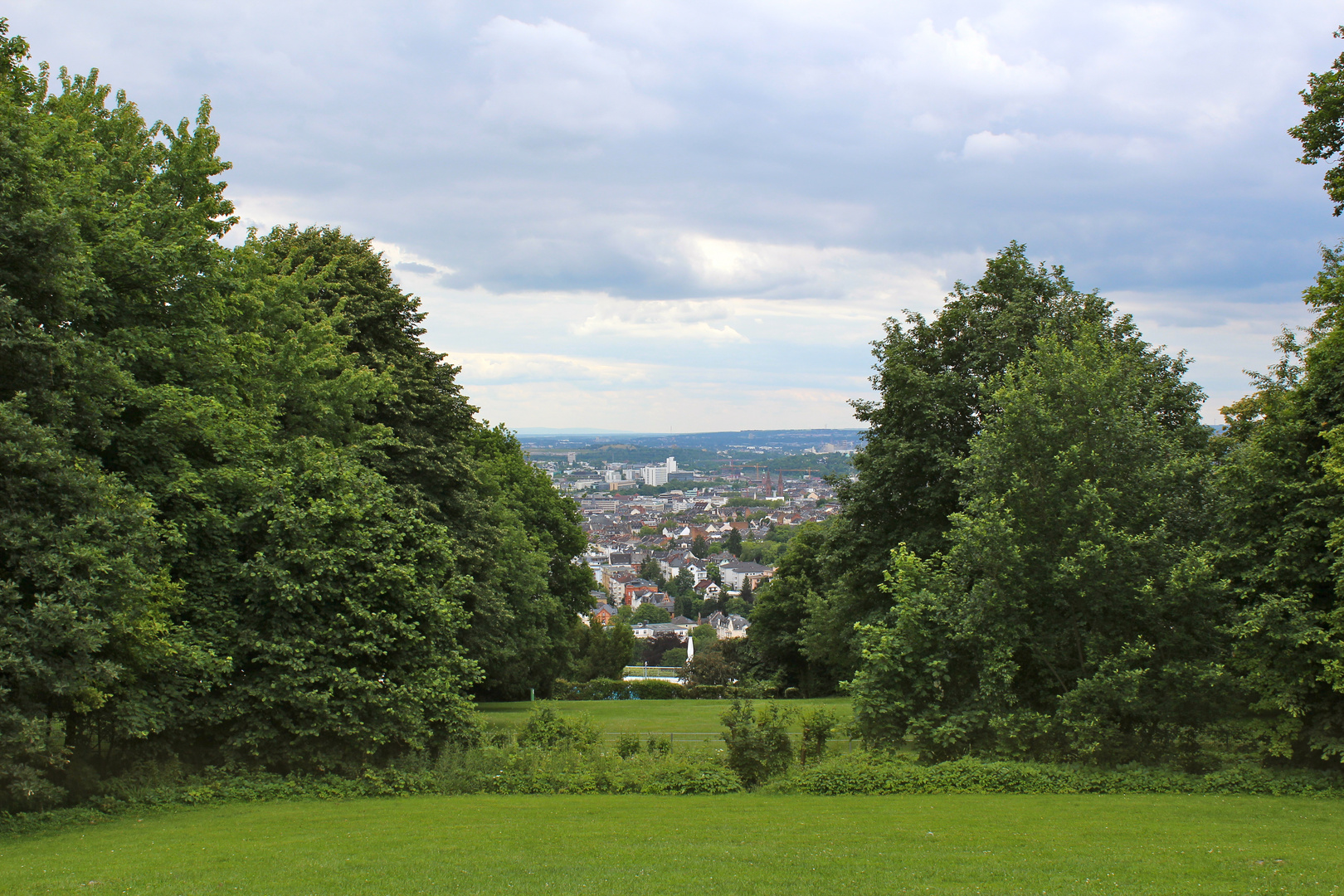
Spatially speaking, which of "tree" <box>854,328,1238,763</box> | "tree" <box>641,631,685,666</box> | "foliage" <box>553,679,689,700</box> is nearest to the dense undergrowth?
"tree" <box>854,328,1238,763</box>

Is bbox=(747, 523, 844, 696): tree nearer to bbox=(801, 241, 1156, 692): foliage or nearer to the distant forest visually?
bbox=(801, 241, 1156, 692): foliage

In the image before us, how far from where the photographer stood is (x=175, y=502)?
1611cm

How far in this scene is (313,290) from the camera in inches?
917

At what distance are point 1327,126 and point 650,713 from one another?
86.2 ft

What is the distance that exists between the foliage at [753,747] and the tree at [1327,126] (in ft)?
45.2

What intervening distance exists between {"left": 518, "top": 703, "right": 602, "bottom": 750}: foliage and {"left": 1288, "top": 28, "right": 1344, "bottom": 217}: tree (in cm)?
1712

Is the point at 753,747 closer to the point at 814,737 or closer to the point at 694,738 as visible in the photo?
the point at 814,737

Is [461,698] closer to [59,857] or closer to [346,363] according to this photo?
[59,857]

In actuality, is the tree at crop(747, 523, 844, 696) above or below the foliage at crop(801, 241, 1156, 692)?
below

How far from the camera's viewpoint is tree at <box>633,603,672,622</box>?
138250 mm

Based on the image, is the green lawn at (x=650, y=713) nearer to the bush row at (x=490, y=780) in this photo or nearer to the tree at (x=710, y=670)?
the bush row at (x=490, y=780)

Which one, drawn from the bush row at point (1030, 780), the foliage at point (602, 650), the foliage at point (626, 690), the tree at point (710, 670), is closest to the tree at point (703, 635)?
the foliage at point (602, 650)

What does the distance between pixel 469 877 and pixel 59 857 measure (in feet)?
18.6

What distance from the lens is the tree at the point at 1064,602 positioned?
16781 millimetres
